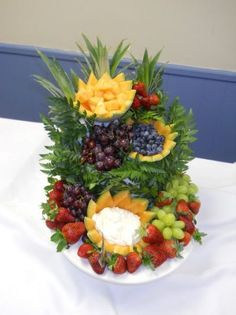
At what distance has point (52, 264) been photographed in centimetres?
86

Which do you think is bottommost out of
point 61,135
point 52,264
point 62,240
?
point 52,264

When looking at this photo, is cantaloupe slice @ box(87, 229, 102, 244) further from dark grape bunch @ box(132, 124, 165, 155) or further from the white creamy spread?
dark grape bunch @ box(132, 124, 165, 155)

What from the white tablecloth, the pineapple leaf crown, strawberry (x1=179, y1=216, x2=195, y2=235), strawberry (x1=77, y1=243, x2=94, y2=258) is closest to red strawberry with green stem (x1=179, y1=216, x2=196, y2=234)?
strawberry (x1=179, y1=216, x2=195, y2=235)

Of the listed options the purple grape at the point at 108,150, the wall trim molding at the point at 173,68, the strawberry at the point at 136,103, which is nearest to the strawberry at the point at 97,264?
the purple grape at the point at 108,150

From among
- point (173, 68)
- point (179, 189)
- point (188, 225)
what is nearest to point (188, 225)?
point (188, 225)

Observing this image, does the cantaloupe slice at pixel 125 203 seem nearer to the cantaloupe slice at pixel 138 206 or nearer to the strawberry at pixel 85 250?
the cantaloupe slice at pixel 138 206

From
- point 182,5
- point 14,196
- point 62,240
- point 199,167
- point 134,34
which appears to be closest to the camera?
point 62,240

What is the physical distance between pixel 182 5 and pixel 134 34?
0.76ft

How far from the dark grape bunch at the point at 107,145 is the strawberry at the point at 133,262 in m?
0.18

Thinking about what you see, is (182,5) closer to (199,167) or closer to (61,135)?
(199,167)

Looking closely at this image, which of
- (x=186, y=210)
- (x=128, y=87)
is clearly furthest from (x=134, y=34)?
(x=186, y=210)

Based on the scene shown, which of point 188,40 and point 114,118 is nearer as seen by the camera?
point 114,118

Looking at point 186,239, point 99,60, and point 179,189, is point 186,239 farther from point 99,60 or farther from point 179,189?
point 99,60

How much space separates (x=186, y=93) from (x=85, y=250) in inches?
42.7
